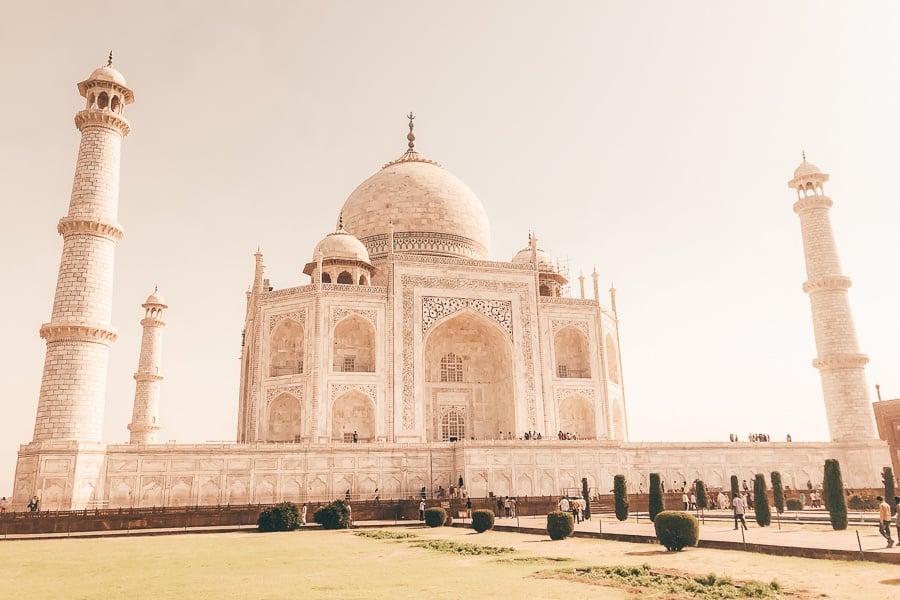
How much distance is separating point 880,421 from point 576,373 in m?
21.2

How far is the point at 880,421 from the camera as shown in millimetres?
40781

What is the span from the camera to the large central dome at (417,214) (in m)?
34.7

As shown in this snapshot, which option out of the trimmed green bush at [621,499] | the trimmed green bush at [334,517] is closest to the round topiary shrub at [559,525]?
the trimmed green bush at [621,499]

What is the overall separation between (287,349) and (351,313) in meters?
3.43

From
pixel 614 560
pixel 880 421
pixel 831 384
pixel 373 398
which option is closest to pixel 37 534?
pixel 373 398

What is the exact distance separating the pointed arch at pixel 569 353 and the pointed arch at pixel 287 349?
11.3 metres

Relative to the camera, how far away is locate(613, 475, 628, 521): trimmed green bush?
20.0m

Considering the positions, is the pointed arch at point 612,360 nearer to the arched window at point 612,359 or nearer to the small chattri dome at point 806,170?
the arched window at point 612,359

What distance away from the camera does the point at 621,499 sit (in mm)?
20047

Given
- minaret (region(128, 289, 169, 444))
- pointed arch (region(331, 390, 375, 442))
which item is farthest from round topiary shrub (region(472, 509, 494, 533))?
minaret (region(128, 289, 169, 444))

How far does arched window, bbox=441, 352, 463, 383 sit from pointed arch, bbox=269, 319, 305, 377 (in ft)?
20.7

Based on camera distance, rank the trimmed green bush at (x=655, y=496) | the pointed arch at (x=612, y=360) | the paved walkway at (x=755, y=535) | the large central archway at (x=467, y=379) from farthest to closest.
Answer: the pointed arch at (x=612, y=360), the large central archway at (x=467, y=379), the trimmed green bush at (x=655, y=496), the paved walkway at (x=755, y=535)

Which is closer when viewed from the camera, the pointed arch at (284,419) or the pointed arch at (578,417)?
the pointed arch at (284,419)

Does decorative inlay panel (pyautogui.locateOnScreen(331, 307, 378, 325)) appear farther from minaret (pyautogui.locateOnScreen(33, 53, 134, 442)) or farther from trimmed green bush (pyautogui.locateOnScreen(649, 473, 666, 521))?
trimmed green bush (pyautogui.locateOnScreen(649, 473, 666, 521))
